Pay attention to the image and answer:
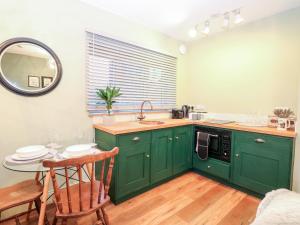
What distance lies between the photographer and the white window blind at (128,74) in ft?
7.37

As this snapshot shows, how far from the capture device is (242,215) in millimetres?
1834

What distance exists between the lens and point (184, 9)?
7.38ft

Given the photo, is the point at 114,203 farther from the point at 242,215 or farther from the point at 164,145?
the point at 242,215

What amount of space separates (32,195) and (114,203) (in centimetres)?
89

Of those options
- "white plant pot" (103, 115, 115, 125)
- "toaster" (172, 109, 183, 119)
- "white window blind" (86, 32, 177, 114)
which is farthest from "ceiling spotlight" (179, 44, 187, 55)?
"white plant pot" (103, 115, 115, 125)

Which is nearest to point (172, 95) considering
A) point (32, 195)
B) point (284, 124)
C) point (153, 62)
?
point (153, 62)

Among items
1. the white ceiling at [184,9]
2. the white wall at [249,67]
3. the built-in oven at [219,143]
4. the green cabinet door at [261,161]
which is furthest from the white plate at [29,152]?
the white wall at [249,67]

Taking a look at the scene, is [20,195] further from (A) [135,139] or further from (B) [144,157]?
(B) [144,157]

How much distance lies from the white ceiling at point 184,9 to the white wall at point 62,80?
8.7 inches

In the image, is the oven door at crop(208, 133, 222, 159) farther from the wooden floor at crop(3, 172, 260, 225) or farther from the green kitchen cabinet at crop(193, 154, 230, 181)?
the wooden floor at crop(3, 172, 260, 225)

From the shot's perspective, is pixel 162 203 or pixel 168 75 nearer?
pixel 162 203

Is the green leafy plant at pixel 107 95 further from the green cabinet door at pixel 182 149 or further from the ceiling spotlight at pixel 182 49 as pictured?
the ceiling spotlight at pixel 182 49

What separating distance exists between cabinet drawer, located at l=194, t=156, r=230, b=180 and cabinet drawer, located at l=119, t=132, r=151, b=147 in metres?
1.03

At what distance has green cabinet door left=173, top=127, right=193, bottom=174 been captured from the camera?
2.55m
